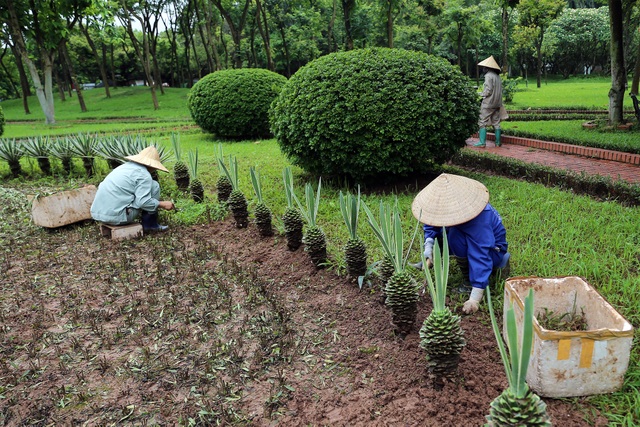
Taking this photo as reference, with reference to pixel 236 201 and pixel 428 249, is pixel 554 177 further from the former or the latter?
pixel 236 201

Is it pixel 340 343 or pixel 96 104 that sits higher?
pixel 96 104

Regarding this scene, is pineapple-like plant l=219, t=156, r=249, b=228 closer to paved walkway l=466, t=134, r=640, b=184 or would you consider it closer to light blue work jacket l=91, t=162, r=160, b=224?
light blue work jacket l=91, t=162, r=160, b=224

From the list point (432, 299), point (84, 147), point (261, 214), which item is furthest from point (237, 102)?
point (432, 299)

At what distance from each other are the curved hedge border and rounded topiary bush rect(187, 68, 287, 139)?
5714 mm

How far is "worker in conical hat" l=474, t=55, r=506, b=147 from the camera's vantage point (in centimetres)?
852

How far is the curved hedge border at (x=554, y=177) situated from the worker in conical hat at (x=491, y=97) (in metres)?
1.69

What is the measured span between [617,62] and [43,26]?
18477 mm

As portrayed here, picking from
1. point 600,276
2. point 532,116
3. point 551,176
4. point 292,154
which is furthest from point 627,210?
point 532,116

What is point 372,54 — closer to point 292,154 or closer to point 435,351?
point 292,154

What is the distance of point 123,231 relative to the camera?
16.2 ft

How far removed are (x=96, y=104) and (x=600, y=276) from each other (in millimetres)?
30239

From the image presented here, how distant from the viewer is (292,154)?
20.1ft

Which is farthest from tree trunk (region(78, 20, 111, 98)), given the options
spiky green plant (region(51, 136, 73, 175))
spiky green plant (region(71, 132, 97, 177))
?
spiky green plant (region(71, 132, 97, 177))

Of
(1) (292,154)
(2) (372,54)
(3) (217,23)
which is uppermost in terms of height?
(3) (217,23)
